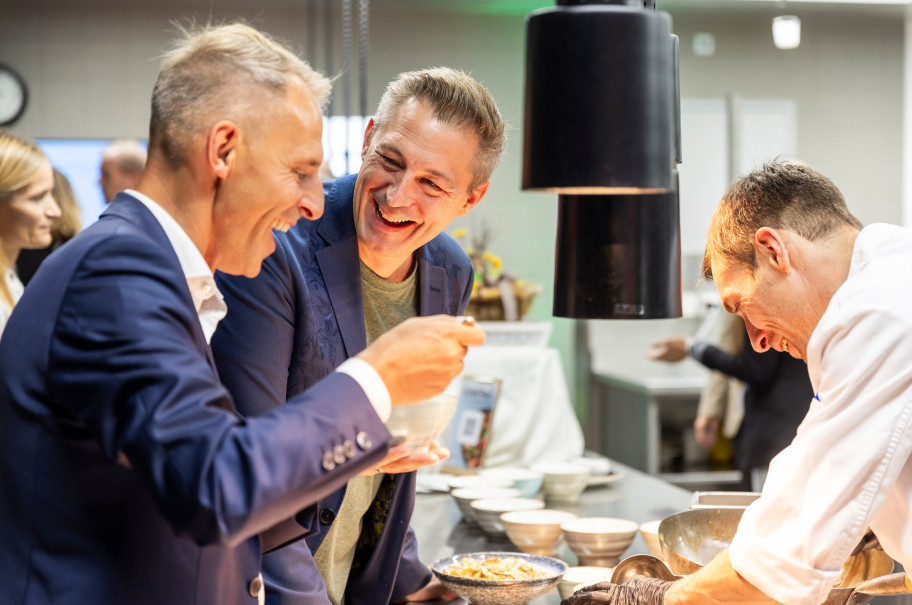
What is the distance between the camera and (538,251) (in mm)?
6223

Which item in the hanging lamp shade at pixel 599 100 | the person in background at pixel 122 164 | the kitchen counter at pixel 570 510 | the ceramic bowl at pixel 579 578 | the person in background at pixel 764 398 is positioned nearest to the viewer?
the hanging lamp shade at pixel 599 100

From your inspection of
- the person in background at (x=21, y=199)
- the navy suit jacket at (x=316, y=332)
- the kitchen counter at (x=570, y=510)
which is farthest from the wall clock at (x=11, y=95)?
the navy suit jacket at (x=316, y=332)

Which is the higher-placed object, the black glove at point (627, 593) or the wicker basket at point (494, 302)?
the black glove at point (627, 593)

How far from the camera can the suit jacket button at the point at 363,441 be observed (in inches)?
34.8

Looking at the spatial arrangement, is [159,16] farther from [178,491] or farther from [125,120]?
[178,491]

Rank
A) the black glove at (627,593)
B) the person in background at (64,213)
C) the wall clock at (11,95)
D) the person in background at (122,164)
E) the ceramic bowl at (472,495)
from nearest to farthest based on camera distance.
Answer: the black glove at (627,593) < the ceramic bowl at (472,495) < the person in background at (64,213) < the person in background at (122,164) < the wall clock at (11,95)

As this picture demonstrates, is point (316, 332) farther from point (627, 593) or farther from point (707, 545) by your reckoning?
point (707, 545)

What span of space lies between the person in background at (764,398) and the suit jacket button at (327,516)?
2302mm

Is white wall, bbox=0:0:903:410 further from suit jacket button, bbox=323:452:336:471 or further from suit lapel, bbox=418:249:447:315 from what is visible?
suit jacket button, bbox=323:452:336:471

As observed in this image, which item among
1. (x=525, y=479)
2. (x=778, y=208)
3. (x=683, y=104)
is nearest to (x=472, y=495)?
(x=525, y=479)

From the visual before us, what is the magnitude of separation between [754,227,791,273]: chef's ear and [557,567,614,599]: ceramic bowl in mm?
688

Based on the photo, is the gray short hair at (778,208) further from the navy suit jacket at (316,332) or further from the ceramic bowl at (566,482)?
the ceramic bowl at (566,482)

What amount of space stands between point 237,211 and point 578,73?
1.31ft

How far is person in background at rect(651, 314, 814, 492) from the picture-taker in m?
3.46
